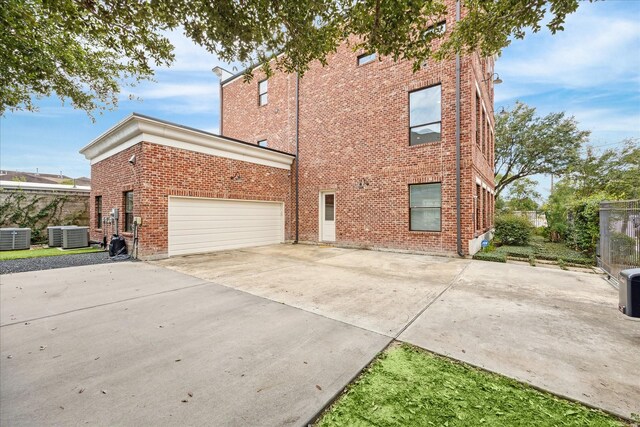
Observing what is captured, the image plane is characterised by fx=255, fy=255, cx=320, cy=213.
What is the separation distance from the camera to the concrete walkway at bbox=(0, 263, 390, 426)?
1842 mm

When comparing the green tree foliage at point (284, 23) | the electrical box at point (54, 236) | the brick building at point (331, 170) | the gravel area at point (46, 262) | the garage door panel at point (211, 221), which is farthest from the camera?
the electrical box at point (54, 236)

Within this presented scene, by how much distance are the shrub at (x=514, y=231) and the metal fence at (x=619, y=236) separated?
4081 mm

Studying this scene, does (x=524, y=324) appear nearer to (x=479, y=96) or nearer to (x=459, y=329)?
(x=459, y=329)

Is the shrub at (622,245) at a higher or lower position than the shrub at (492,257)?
higher

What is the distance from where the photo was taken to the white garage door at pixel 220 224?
336 inches

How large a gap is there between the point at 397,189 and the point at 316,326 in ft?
24.2

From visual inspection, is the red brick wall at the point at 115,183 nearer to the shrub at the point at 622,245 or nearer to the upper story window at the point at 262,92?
the upper story window at the point at 262,92

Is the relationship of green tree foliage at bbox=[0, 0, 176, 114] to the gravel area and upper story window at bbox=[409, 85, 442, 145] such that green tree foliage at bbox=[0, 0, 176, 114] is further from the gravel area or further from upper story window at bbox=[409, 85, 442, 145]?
upper story window at bbox=[409, 85, 442, 145]

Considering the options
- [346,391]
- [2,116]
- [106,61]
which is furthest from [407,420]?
[2,116]

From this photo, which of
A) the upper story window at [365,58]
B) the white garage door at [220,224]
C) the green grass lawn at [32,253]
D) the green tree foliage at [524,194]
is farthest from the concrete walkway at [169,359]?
the green tree foliage at [524,194]

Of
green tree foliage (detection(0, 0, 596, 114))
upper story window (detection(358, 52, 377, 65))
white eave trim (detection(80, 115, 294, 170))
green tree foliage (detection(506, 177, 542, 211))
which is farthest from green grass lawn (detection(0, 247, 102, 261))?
green tree foliage (detection(506, 177, 542, 211))

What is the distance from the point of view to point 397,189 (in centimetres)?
958

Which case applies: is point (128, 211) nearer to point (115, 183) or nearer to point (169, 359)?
point (115, 183)

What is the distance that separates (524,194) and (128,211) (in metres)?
31.0
